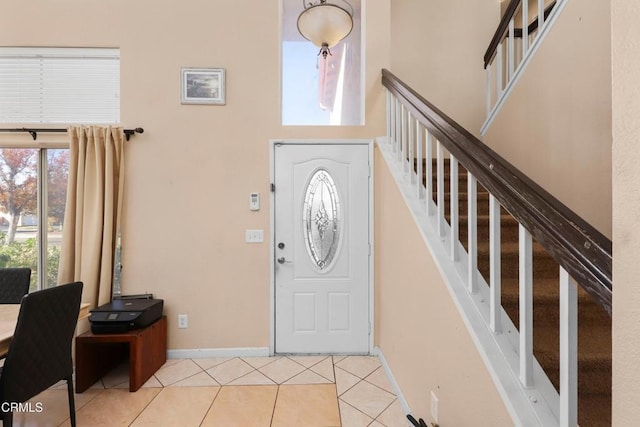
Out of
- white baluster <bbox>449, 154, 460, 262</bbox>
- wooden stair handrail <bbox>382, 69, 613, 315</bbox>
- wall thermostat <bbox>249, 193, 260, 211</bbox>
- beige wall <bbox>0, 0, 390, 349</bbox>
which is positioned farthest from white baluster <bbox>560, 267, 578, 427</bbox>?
wall thermostat <bbox>249, 193, 260, 211</bbox>

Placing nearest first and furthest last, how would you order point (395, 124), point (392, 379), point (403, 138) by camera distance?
point (403, 138) < point (392, 379) < point (395, 124)

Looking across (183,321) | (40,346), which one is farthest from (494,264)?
(183,321)

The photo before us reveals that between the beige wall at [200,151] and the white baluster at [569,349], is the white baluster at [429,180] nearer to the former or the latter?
the white baluster at [569,349]

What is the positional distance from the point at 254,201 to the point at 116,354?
181 cm

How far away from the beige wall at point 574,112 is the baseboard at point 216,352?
2860 millimetres

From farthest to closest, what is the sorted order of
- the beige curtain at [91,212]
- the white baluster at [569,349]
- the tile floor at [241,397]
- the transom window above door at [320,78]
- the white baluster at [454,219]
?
the transom window above door at [320,78], the beige curtain at [91,212], the tile floor at [241,397], the white baluster at [454,219], the white baluster at [569,349]

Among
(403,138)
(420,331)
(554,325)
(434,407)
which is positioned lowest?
(434,407)

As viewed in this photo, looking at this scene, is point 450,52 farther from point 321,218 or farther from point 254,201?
point 254,201

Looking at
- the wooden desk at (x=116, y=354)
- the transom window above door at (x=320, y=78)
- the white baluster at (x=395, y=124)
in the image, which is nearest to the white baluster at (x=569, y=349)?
the white baluster at (x=395, y=124)

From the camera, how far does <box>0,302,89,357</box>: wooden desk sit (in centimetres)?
155

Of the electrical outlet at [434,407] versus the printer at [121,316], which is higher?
the printer at [121,316]

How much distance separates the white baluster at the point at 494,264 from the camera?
3.73ft

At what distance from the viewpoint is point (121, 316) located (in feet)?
7.57

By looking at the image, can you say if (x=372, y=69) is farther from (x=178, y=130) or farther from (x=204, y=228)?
(x=204, y=228)
